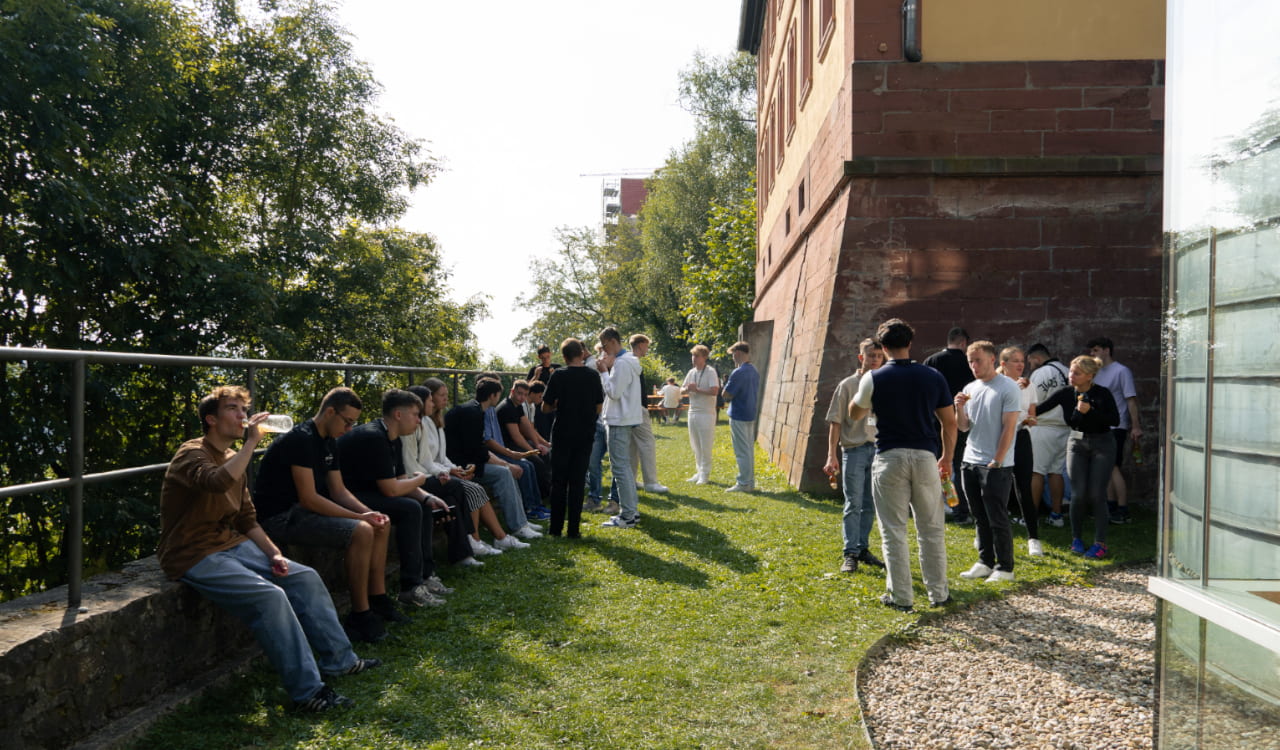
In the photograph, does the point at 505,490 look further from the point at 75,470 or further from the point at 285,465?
the point at 75,470

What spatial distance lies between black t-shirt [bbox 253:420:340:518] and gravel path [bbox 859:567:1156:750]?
11.0ft

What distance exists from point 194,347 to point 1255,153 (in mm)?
18084

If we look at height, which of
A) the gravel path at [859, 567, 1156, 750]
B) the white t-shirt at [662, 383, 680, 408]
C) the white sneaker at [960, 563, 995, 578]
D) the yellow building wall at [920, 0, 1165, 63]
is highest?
the yellow building wall at [920, 0, 1165, 63]

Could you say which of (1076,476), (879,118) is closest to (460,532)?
(1076,476)

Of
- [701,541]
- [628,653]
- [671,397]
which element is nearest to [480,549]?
[701,541]

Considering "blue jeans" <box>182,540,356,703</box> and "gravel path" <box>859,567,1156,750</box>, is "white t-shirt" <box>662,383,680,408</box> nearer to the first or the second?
"gravel path" <box>859,567,1156,750</box>

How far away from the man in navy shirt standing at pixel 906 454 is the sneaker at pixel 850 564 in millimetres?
988

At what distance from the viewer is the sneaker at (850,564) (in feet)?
24.1

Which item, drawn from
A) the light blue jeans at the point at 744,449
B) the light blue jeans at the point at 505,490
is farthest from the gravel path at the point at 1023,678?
the light blue jeans at the point at 744,449

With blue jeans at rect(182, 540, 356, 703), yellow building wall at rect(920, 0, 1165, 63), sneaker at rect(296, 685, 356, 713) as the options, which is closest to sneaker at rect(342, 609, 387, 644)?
blue jeans at rect(182, 540, 356, 703)

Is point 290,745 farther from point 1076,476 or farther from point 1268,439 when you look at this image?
point 1076,476

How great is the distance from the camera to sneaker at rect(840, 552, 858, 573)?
Answer: 734cm

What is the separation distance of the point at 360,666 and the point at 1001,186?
373 inches

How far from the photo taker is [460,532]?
7645mm
